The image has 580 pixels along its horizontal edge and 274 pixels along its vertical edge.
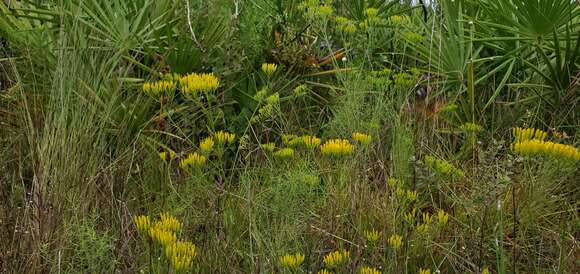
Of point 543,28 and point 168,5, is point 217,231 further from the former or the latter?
point 543,28

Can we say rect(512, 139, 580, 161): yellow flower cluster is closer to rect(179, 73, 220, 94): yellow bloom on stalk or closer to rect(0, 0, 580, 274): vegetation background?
rect(0, 0, 580, 274): vegetation background

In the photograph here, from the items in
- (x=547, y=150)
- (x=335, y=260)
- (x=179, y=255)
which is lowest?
(x=335, y=260)

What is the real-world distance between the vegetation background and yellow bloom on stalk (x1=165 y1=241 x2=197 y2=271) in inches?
0.6

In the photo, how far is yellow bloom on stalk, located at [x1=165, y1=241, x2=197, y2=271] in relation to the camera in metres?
1.33

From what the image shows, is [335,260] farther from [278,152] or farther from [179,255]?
[278,152]

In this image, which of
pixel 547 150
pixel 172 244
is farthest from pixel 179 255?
pixel 547 150

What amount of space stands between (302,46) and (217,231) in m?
1.62

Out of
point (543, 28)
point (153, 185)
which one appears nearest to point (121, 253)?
point (153, 185)

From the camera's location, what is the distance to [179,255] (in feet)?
4.43

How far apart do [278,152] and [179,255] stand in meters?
0.93

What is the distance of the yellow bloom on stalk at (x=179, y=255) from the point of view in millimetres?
1332

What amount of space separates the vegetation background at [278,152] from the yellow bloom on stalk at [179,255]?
0.02m

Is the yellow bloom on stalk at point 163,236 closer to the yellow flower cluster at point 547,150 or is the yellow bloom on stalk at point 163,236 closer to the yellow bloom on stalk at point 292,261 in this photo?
the yellow bloom on stalk at point 292,261

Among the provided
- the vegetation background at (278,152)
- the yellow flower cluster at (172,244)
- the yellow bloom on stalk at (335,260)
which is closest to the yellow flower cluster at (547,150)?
the vegetation background at (278,152)
